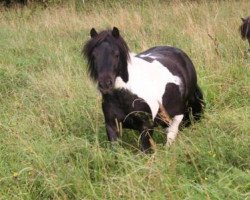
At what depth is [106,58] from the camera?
374 centimetres

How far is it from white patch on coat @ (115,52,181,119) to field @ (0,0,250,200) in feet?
1.21

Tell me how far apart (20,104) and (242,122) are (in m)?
2.58

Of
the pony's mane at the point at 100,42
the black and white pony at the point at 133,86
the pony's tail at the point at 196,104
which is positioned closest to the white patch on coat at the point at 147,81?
the black and white pony at the point at 133,86

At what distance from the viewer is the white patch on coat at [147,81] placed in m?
3.99

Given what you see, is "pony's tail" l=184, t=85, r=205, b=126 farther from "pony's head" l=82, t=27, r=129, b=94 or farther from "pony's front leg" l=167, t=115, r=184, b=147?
"pony's head" l=82, t=27, r=129, b=94

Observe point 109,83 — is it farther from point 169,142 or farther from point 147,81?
point 169,142

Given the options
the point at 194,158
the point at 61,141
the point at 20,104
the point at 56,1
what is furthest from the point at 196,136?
the point at 56,1

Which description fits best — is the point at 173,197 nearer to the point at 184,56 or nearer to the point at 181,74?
the point at 181,74

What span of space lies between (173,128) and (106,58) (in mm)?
1148

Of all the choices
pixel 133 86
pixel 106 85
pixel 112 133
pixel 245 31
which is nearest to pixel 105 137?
pixel 112 133

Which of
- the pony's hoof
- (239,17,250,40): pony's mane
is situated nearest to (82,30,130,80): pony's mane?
the pony's hoof

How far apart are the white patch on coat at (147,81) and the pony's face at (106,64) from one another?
188 millimetres

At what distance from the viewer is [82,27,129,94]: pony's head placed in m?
3.67

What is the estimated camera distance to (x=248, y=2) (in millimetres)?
12867
